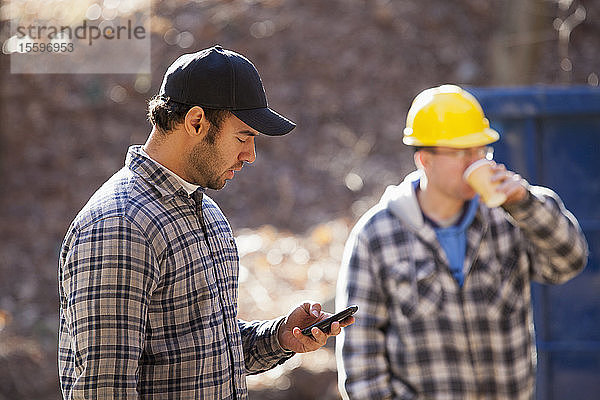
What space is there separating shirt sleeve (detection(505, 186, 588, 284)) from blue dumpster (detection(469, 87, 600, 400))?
80cm

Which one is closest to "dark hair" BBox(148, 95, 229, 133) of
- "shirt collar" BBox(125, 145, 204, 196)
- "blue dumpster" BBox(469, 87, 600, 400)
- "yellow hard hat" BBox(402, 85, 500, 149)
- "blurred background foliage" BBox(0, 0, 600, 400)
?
"shirt collar" BBox(125, 145, 204, 196)

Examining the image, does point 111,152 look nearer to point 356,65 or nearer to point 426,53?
point 356,65

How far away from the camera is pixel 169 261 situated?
210cm

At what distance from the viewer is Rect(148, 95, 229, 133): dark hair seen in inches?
87.0

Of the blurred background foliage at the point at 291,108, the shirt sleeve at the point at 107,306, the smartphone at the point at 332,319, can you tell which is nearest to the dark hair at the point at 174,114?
the shirt sleeve at the point at 107,306

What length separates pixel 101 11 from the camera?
37.4 feet

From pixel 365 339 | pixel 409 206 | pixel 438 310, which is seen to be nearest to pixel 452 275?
pixel 438 310

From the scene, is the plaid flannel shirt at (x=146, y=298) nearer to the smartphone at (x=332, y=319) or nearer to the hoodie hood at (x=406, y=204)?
the smartphone at (x=332, y=319)

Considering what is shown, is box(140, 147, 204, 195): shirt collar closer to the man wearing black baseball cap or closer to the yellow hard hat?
the man wearing black baseball cap

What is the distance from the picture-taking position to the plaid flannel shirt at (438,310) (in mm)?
3051

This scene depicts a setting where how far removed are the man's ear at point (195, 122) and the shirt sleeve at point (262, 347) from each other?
0.71 m

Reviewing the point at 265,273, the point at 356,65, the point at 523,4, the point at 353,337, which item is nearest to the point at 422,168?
the point at 353,337

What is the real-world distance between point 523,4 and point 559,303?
496cm

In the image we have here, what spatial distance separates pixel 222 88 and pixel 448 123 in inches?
54.1
